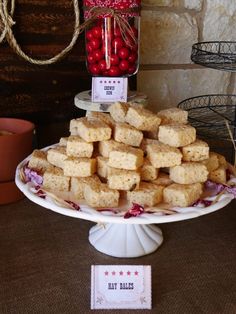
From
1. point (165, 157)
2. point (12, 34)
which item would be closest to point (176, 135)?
point (165, 157)

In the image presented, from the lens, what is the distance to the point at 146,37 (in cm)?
133

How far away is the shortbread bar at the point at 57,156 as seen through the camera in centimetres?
80

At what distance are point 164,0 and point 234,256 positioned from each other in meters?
0.89

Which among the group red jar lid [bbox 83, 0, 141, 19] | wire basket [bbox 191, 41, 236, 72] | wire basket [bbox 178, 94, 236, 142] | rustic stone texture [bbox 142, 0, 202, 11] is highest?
rustic stone texture [bbox 142, 0, 202, 11]

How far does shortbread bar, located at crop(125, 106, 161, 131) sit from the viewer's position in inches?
31.2

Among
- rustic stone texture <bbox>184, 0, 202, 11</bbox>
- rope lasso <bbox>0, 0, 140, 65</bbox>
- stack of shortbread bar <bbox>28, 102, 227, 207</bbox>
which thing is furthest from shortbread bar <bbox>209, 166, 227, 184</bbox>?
rustic stone texture <bbox>184, 0, 202, 11</bbox>

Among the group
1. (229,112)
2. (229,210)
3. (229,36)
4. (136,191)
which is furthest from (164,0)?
(136,191)

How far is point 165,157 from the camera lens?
744 millimetres

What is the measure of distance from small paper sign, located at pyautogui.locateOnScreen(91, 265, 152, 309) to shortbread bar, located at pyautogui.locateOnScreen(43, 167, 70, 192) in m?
0.19

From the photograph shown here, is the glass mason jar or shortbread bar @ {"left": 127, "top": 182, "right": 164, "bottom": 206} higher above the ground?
the glass mason jar

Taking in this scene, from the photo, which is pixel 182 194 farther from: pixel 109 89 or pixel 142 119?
pixel 109 89

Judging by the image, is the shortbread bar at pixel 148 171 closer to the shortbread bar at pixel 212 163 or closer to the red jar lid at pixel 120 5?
the shortbread bar at pixel 212 163

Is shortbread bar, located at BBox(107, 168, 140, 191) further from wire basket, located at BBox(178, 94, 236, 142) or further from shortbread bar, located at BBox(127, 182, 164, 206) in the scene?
wire basket, located at BBox(178, 94, 236, 142)

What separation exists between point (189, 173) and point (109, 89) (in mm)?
383
